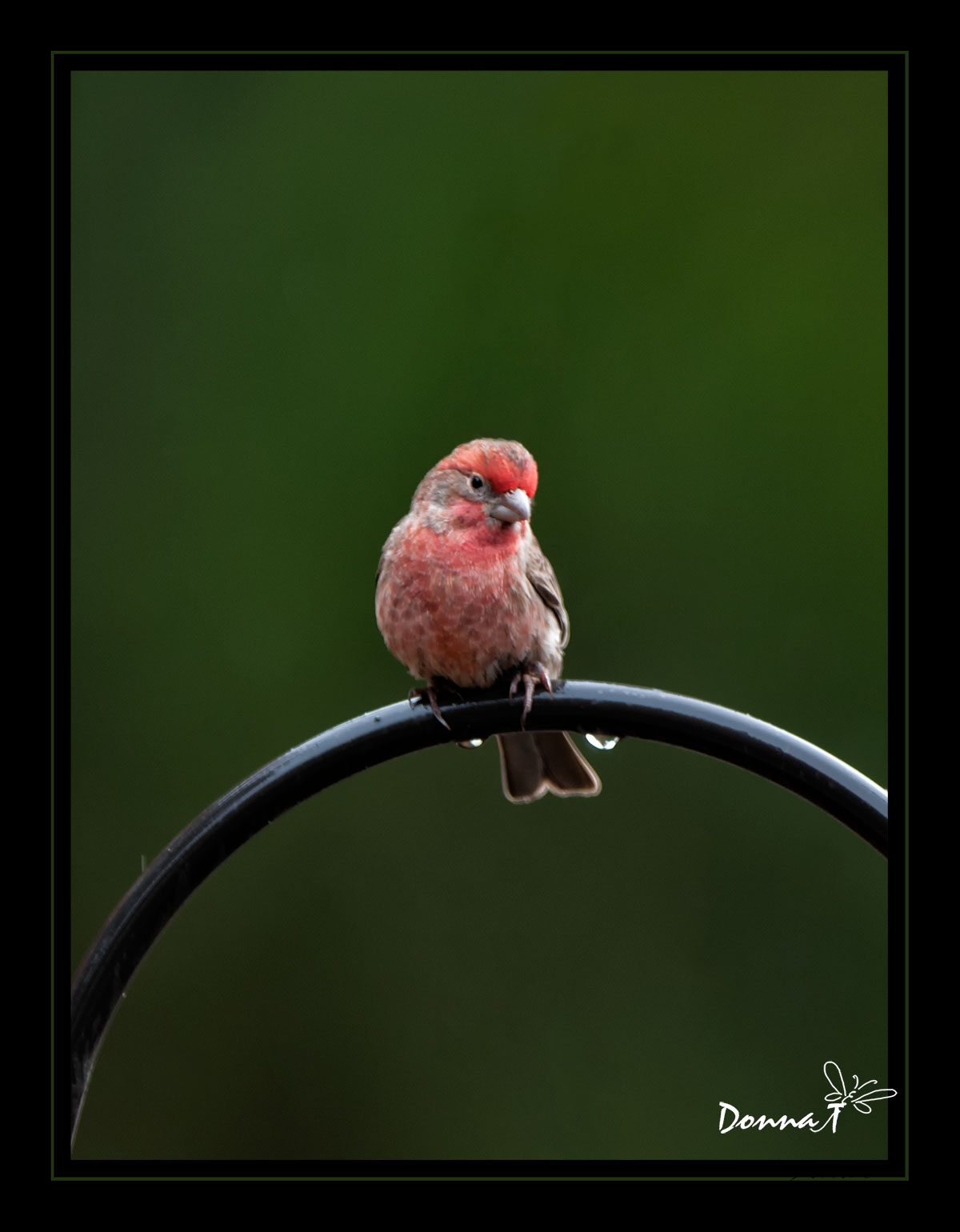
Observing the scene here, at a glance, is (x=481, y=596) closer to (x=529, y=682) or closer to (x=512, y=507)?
(x=512, y=507)

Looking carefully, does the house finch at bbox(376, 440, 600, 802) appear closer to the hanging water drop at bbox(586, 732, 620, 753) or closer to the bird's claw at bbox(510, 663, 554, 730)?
the bird's claw at bbox(510, 663, 554, 730)

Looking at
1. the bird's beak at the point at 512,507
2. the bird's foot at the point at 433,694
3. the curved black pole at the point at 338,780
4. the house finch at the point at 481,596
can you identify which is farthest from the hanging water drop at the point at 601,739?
the bird's beak at the point at 512,507

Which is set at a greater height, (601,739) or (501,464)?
(501,464)

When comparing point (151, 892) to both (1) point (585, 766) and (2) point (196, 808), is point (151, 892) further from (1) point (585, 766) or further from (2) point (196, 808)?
(2) point (196, 808)

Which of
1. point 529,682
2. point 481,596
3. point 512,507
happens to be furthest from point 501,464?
point 529,682

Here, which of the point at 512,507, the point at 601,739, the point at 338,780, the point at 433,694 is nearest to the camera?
the point at 338,780

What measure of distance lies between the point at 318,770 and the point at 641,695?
0.54 m

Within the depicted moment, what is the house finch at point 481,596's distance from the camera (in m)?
3.16

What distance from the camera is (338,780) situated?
227 centimetres

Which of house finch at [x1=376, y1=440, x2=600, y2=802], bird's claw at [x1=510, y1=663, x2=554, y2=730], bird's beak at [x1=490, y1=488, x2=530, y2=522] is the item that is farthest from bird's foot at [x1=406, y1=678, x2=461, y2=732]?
bird's beak at [x1=490, y1=488, x2=530, y2=522]

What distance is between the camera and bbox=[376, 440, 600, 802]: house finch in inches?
124

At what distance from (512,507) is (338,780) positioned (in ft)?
3.49

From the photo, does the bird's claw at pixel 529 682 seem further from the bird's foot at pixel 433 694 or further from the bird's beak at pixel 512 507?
the bird's beak at pixel 512 507

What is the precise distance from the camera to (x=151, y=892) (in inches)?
83.2
